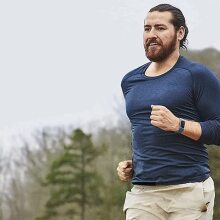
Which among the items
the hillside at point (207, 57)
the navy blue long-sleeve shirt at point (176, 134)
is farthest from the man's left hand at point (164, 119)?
the hillside at point (207, 57)

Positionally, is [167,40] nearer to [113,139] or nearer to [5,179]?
[113,139]

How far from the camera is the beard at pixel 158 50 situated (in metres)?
3.56

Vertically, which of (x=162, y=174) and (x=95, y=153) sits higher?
(x=162, y=174)

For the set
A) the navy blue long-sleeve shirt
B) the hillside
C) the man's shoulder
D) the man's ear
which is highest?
the man's ear

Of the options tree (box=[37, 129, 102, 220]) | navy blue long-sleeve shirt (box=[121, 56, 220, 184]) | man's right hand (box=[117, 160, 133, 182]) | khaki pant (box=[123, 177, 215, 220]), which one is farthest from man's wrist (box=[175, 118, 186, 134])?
tree (box=[37, 129, 102, 220])

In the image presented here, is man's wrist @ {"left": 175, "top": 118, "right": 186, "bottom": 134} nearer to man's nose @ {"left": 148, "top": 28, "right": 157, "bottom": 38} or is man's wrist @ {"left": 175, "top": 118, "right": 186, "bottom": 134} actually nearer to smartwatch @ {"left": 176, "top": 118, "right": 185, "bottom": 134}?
smartwatch @ {"left": 176, "top": 118, "right": 185, "bottom": 134}

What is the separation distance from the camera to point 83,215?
3794 centimetres

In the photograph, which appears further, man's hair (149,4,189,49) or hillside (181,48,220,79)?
hillside (181,48,220,79)

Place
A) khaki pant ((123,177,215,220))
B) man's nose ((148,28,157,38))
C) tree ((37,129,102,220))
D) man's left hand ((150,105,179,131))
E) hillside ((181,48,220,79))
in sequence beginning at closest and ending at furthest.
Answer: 1. man's left hand ((150,105,179,131))
2. khaki pant ((123,177,215,220))
3. man's nose ((148,28,157,38))
4. hillside ((181,48,220,79))
5. tree ((37,129,102,220))

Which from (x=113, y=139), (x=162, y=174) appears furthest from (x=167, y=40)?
(x=113, y=139)

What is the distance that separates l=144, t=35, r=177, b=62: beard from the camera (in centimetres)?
356

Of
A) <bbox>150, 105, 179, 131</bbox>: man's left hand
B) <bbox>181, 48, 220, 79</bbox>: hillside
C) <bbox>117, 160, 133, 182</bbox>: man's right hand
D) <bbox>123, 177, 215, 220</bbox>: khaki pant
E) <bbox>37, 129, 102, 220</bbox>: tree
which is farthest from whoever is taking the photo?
<bbox>37, 129, 102, 220</bbox>: tree

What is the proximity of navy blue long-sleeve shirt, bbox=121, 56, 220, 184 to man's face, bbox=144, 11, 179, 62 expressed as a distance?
0.34ft

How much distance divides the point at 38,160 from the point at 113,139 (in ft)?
16.0
